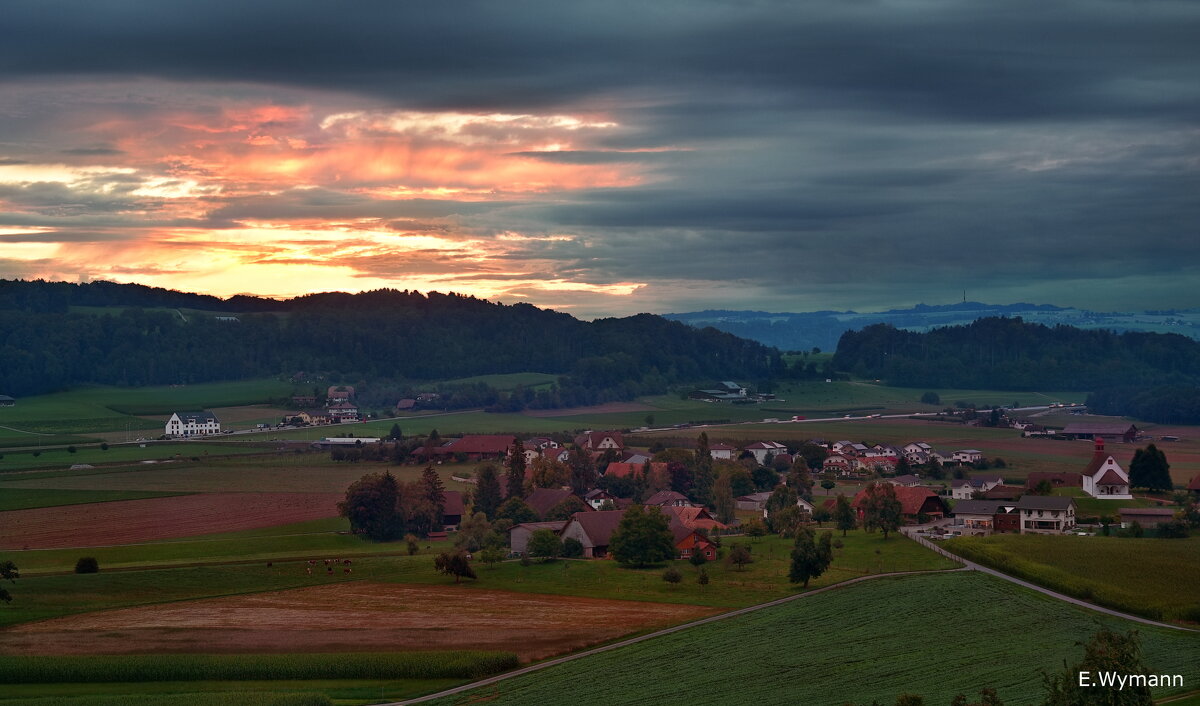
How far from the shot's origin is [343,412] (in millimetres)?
165625

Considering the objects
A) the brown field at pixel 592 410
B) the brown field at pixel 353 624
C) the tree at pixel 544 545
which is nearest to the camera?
the brown field at pixel 353 624

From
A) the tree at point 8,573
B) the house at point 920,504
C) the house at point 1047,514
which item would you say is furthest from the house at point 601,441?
the tree at point 8,573

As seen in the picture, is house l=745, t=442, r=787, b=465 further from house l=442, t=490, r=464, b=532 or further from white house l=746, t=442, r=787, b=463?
house l=442, t=490, r=464, b=532

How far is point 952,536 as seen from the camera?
71.9m

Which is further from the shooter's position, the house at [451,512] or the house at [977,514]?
the house at [451,512]

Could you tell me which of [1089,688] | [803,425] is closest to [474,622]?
[1089,688]

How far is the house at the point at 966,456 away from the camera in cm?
11300

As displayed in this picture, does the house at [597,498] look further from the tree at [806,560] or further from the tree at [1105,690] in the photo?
the tree at [1105,690]

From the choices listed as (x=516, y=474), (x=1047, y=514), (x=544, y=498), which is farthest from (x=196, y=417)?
(x=1047, y=514)

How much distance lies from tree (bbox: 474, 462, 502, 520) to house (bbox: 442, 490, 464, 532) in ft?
4.37

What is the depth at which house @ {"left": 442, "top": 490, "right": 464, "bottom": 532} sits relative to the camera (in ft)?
278

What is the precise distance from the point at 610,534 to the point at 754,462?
3990cm

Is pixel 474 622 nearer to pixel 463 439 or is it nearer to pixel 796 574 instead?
pixel 796 574

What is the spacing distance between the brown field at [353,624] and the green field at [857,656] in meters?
4.35
